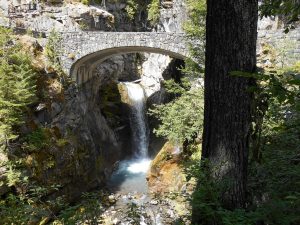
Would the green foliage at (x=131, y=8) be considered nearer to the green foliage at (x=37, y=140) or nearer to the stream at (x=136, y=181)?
the stream at (x=136, y=181)

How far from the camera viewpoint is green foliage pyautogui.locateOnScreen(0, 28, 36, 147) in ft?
35.0

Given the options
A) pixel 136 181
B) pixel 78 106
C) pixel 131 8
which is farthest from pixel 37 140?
pixel 131 8

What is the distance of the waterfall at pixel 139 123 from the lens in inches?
813

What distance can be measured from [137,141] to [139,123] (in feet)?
4.04

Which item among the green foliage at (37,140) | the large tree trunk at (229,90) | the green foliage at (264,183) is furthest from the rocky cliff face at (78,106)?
the large tree trunk at (229,90)

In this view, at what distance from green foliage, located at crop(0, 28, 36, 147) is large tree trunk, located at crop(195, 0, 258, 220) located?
8985mm

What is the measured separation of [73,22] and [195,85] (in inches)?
422

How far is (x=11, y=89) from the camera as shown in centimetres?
1091

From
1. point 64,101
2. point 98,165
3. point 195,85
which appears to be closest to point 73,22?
point 64,101

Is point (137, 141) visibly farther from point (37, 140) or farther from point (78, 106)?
point (37, 140)

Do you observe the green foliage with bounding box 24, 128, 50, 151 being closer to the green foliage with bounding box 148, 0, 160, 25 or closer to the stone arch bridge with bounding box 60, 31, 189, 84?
the stone arch bridge with bounding box 60, 31, 189, 84

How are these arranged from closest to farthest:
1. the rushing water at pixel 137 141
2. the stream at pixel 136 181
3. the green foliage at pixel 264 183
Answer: the green foliage at pixel 264 183, the stream at pixel 136 181, the rushing water at pixel 137 141

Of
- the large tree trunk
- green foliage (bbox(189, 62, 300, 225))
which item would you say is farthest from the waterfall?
the large tree trunk

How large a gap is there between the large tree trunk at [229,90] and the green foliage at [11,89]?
29.5 feet
